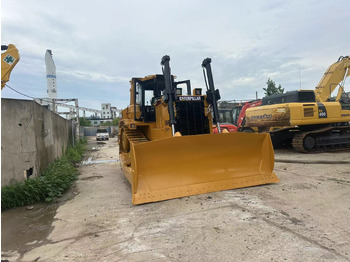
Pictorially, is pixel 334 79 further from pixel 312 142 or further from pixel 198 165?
pixel 198 165

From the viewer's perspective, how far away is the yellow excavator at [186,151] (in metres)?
4.49

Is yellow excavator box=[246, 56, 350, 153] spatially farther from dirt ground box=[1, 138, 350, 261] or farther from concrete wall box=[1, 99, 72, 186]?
concrete wall box=[1, 99, 72, 186]

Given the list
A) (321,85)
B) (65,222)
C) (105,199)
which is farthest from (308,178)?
(321,85)

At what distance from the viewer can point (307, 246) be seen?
2.69 metres

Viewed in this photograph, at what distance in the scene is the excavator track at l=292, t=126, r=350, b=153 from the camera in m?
9.78

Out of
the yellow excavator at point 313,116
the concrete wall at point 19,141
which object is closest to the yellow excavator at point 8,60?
the concrete wall at point 19,141

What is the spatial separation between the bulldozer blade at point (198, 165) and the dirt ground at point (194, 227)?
194 mm

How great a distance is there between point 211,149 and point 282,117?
597 cm

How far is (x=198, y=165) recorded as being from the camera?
4.84 m

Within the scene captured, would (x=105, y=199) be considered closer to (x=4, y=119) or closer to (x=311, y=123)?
(x=4, y=119)

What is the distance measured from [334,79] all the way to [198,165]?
384 inches

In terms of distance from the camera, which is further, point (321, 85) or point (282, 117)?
point (321, 85)

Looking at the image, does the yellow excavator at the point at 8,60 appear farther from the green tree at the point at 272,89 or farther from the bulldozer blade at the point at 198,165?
the green tree at the point at 272,89

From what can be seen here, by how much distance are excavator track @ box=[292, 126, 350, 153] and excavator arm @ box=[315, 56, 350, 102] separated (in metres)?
1.80
